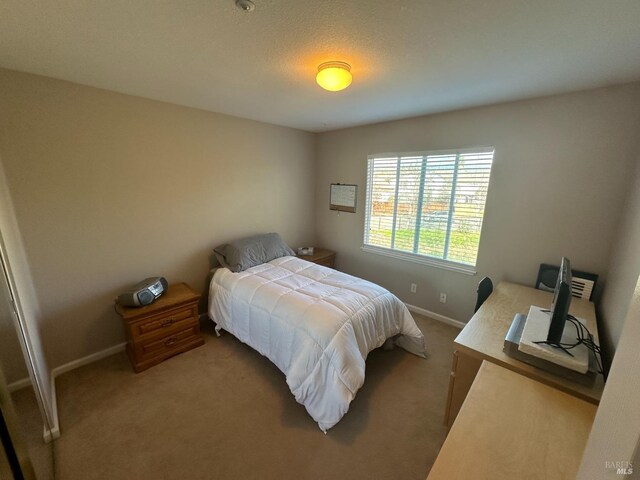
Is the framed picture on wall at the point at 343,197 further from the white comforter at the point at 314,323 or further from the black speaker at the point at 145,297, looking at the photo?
the black speaker at the point at 145,297

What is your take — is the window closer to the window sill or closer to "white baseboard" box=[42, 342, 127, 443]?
the window sill

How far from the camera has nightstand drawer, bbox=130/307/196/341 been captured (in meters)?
2.15

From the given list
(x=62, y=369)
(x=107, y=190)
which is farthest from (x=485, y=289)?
(x=62, y=369)

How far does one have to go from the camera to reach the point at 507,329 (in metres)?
1.63

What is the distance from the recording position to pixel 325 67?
1604 millimetres

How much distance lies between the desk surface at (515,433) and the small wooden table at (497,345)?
64 millimetres

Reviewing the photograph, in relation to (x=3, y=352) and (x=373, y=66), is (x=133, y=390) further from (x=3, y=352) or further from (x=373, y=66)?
(x=373, y=66)

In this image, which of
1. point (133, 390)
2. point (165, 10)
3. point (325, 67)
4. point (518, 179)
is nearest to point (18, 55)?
point (165, 10)

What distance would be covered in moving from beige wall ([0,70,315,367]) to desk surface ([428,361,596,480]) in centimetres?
283

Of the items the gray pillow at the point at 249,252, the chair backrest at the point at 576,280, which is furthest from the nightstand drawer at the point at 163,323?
the chair backrest at the point at 576,280

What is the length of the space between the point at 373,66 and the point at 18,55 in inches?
88.1

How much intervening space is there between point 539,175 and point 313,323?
93.1 inches

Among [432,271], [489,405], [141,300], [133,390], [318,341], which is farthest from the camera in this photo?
[432,271]

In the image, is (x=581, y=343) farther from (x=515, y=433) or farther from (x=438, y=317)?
(x=438, y=317)
